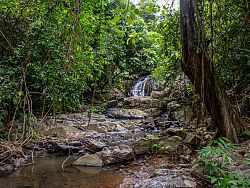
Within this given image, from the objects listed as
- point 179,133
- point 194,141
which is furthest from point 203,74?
point 179,133

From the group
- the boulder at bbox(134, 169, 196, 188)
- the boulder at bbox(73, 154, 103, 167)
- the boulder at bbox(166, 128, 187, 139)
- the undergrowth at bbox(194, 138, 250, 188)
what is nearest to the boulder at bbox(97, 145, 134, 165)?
the boulder at bbox(73, 154, 103, 167)

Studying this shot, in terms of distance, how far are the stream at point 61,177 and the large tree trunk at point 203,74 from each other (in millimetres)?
1839

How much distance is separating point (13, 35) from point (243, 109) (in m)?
4.52

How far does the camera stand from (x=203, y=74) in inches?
133

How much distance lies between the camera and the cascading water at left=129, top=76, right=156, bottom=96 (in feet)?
50.9

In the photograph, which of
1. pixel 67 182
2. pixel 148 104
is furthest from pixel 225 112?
pixel 148 104

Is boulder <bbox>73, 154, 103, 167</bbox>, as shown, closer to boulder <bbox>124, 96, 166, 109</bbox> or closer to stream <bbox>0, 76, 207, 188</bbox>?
stream <bbox>0, 76, 207, 188</bbox>

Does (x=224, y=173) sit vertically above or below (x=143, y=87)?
below

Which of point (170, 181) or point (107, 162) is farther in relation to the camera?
point (107, 162)

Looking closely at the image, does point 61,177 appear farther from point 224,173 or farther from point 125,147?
point 224,173

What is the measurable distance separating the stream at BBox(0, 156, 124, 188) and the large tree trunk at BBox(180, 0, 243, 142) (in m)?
1.84

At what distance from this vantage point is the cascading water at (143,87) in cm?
1553

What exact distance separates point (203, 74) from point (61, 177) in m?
2.80

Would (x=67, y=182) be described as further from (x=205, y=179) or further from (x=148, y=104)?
(x=148, y=104)
